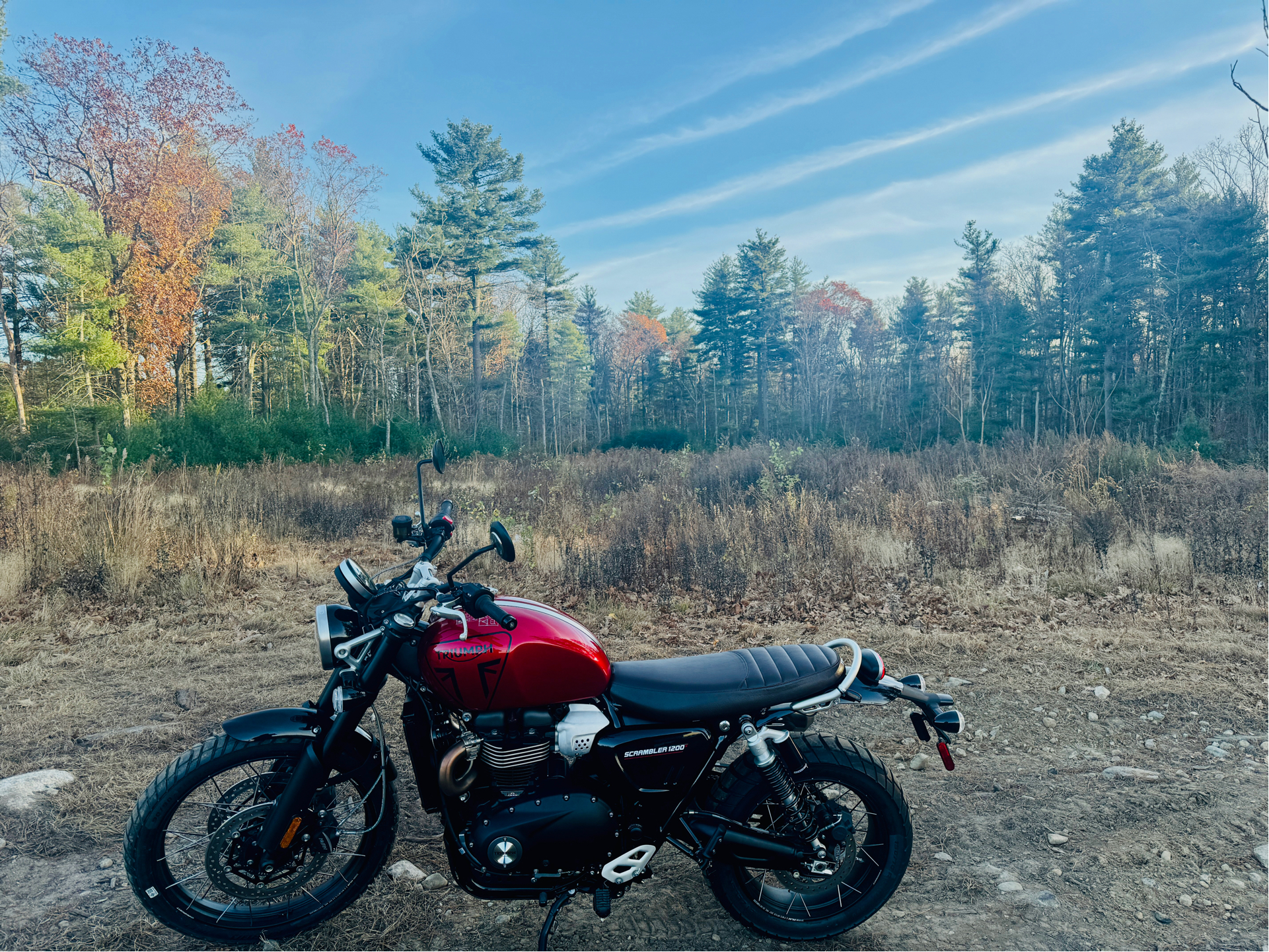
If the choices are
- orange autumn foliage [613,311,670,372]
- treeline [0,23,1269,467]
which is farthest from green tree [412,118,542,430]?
orange autumn foliage [613,311,670,372]

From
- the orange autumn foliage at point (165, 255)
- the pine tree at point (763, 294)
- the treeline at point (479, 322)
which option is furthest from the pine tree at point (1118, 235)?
the orange autumn foliage at point (165, 255)

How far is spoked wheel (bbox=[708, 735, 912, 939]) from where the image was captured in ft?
7.46

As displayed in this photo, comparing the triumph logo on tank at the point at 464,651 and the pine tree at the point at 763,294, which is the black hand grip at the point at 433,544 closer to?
the triumph logo on tank at the point at 464,651

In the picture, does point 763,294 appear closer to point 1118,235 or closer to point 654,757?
point 1118,235

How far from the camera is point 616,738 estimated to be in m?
2.19

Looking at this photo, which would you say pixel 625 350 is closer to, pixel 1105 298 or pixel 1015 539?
pixel 1105 298

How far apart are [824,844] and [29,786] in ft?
12.1

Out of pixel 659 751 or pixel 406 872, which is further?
pixel 406 872

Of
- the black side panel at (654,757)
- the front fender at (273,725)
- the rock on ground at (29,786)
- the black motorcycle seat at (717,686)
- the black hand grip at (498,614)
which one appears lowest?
the rock on ground at (29,786)

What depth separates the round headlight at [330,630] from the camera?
2.11m

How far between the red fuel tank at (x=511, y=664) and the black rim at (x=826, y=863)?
2.53 ft

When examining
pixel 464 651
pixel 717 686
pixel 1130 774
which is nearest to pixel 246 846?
pixel 464 651

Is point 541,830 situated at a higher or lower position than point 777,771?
lower

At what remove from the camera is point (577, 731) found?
215 centimetres
